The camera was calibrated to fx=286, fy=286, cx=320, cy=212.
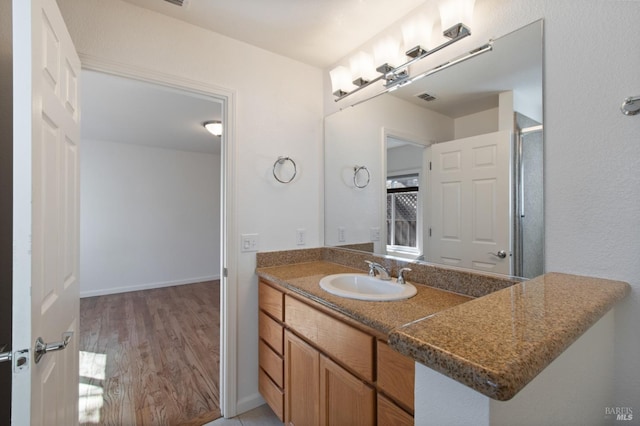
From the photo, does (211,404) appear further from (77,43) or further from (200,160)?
(200,160)

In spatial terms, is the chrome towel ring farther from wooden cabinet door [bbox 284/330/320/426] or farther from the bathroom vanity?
wooden cabinet door [bbox 284/330/320/426]

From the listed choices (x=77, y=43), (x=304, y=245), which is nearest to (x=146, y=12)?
(x=77, y=43)

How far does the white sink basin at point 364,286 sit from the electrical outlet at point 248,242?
57 cm

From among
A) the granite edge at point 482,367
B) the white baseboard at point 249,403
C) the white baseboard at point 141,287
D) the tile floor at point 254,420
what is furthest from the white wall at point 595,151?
the white baseboard at point 141,287

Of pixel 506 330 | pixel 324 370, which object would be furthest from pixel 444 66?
pixel 324 370

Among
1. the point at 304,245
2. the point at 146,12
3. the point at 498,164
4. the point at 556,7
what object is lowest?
the point at 304,245

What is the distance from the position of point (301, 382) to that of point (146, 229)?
4.35 m

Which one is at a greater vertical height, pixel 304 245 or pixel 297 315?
pixel 304 245

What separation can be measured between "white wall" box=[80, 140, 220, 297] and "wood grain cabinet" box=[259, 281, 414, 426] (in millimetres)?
3764

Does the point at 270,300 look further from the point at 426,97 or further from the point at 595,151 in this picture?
the point at 595,151

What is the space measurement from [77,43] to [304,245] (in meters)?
1.68

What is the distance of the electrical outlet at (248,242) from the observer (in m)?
1.85

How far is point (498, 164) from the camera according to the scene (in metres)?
1.25

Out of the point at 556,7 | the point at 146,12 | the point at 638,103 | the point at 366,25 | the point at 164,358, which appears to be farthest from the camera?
the point at 164,358
